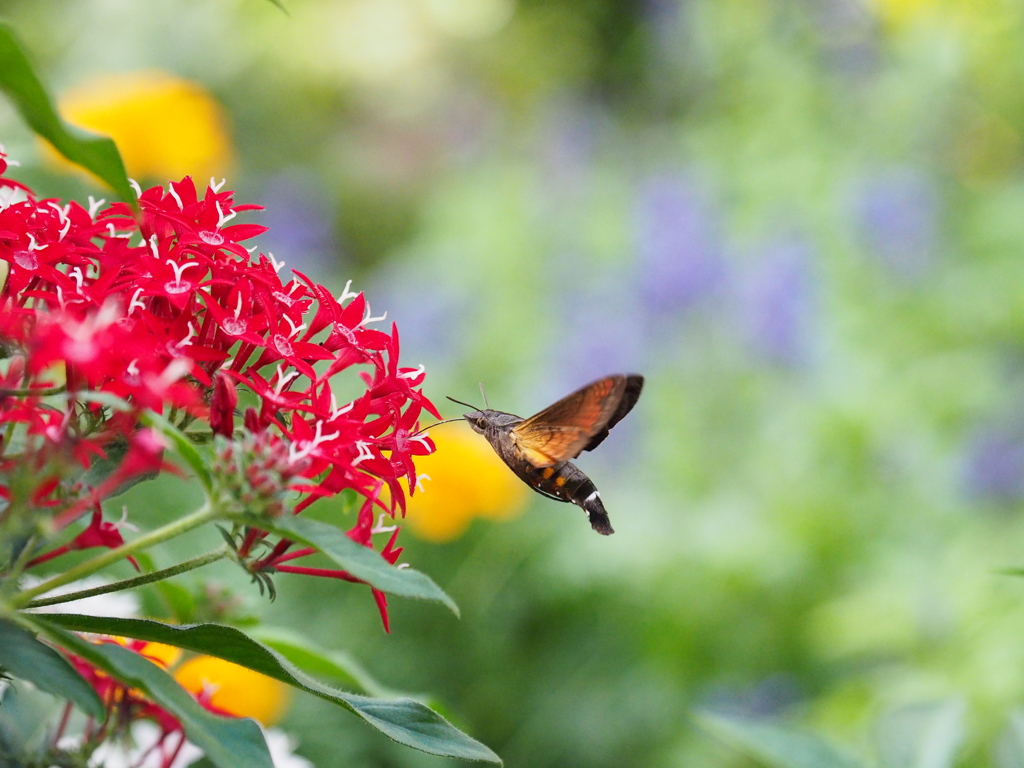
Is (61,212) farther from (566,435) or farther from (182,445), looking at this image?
(566,435)

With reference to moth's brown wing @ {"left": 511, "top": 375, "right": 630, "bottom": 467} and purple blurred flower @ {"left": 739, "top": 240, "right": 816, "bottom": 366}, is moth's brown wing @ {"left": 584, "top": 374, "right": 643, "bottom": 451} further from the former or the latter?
purple blurred flower @ {"left": 739, "top": 240, "right": 816, "bottom": 366}

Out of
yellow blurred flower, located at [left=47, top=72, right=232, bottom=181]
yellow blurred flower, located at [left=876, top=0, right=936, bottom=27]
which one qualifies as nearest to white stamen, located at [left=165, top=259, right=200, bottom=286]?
yellow blurred flower, located at [left=47, top=72, right=232, bottom=181]

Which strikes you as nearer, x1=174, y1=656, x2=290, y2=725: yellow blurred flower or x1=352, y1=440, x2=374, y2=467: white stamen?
x1=352, y1=440, x2=374, y2=467: white stamen

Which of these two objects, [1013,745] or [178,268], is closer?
[178,268]

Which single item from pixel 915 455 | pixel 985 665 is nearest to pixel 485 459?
pixel 985 665

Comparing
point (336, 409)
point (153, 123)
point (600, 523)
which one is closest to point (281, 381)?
point (336, 409)

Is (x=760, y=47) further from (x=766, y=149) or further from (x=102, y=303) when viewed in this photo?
(x=102, y=303)
